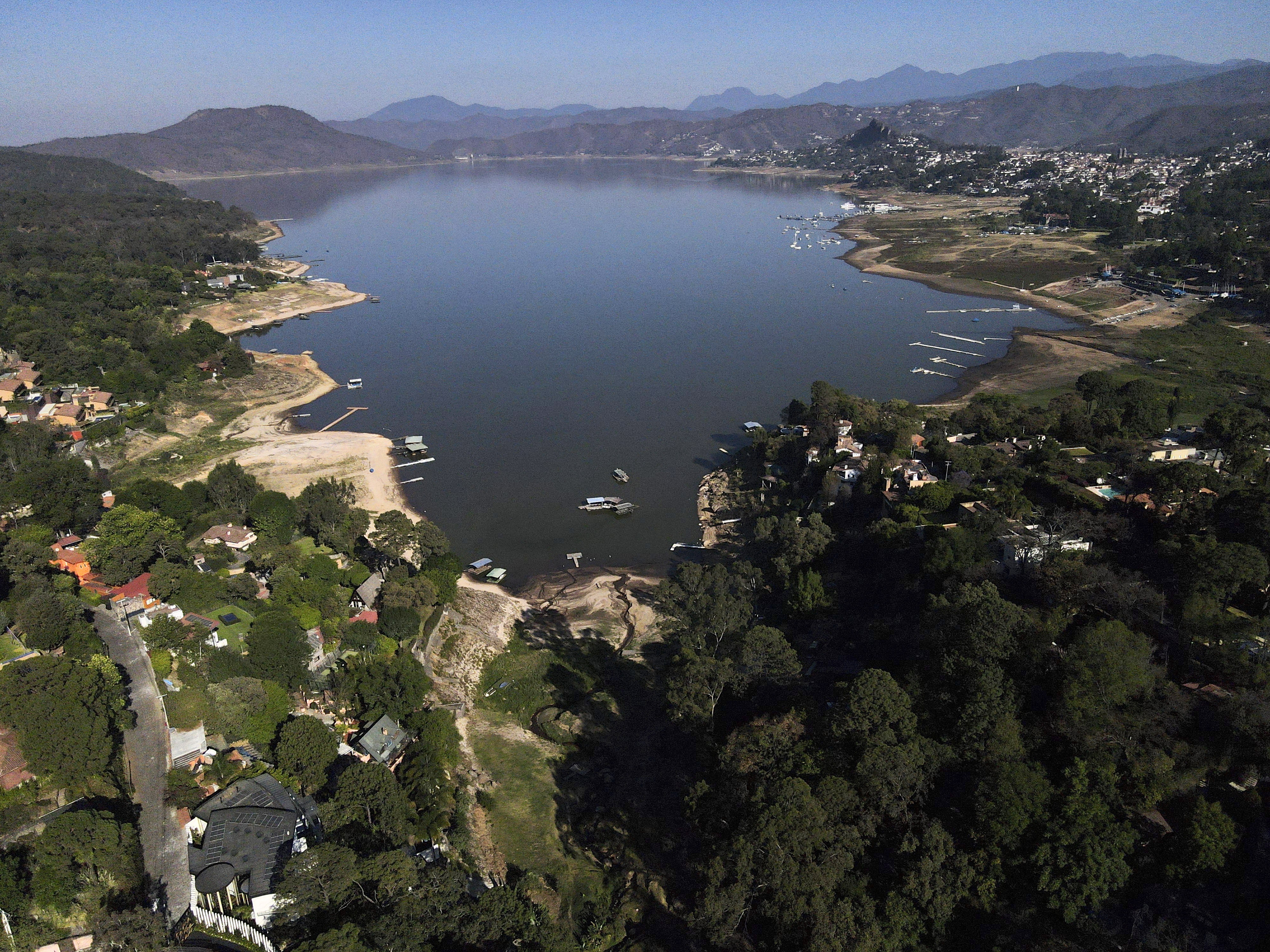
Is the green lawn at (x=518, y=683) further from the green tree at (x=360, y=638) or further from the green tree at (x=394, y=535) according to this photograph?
the green tree at (x=394, y=535)

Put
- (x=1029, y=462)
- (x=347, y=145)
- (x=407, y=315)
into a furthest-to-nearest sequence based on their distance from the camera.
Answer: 1. (x=347, y=145)
2. (x=407, y=315)
3. (x=1029, y=462)

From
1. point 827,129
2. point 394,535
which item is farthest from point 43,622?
point 827,129

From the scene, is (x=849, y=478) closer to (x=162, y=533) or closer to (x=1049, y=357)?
(x=162, y=533)

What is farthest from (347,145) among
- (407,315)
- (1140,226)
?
(1140,226)

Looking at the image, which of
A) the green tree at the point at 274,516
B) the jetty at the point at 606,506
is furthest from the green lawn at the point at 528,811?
the jetty at the point at 606,506

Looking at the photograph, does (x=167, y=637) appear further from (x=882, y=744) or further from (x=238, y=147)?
(x=238, y=147)

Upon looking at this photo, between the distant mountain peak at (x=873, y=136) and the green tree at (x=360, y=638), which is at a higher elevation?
the distant mountain peak at (x=873, y=136)
